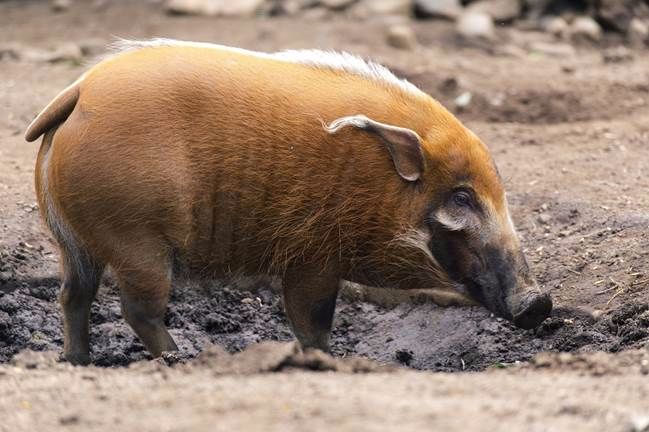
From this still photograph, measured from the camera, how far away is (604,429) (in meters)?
4.20

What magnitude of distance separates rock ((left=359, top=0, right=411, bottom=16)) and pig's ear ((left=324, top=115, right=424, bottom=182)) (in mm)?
8385

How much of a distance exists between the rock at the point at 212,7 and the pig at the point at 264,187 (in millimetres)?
7698

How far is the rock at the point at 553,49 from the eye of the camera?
43.7 ft

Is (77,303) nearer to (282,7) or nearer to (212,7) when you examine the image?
(212,7)

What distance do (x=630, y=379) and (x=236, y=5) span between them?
33.0 feet

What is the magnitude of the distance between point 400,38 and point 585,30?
2.37 metres

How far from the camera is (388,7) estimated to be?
14383mm

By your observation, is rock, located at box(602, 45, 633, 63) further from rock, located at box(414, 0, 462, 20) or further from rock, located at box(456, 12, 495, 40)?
rock, located at box(414, 0, 462, 20)

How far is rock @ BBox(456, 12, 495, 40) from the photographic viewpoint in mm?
13758

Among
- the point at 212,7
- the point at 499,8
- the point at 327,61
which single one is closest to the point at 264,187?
the point at 327,61

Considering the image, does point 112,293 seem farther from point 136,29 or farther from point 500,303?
point 136,29

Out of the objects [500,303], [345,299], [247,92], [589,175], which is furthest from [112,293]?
[589,175]

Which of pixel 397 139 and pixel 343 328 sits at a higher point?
pixel 397 139

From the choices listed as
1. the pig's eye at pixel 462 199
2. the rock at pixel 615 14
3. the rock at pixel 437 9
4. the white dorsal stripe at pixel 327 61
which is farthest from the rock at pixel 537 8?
the pig's eye at pixel 462 199
